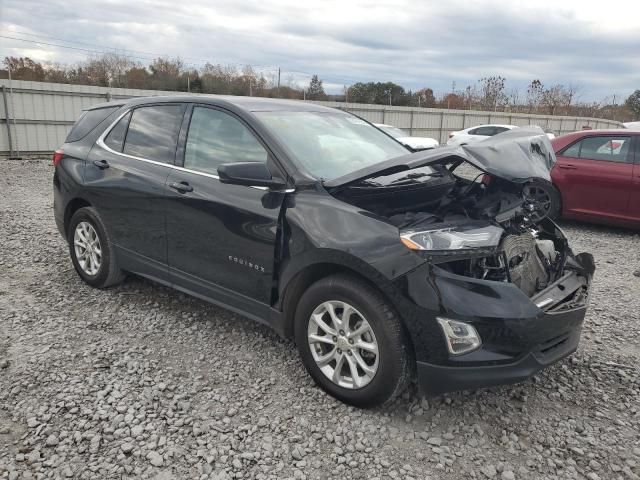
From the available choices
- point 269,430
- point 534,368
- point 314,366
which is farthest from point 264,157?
point 534,368

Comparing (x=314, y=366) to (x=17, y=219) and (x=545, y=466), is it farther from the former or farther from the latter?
(x=17, y=219)

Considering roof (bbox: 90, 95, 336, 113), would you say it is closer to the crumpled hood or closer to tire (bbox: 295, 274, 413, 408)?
the crumpled hood

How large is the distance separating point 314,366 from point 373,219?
3.08ft

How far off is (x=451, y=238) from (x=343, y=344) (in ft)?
2.69

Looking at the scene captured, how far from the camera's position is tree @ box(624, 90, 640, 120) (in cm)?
4769

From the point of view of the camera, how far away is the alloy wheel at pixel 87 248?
4.44 meters

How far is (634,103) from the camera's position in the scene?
49312mm

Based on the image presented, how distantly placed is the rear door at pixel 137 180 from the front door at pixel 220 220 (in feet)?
0.47

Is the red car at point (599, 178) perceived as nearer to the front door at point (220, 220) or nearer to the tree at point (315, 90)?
the front door at point (220, 220)

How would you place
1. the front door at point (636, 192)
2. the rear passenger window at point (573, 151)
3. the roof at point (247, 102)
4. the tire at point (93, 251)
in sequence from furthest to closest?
the rear passenger window at point (573, 151) < the front door at point (636, 192) < the tire at point (93, 251) < the roof at point (247, 102)

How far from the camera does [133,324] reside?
12.9ft

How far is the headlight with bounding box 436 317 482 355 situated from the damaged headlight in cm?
37

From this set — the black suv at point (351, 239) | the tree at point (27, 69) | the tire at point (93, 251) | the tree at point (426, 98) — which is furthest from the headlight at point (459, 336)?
the tree at point (426, 98)

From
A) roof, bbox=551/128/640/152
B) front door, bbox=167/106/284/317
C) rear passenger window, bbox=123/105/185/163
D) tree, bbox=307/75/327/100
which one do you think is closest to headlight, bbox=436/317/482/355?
front door, bbox=167/106/284/317
